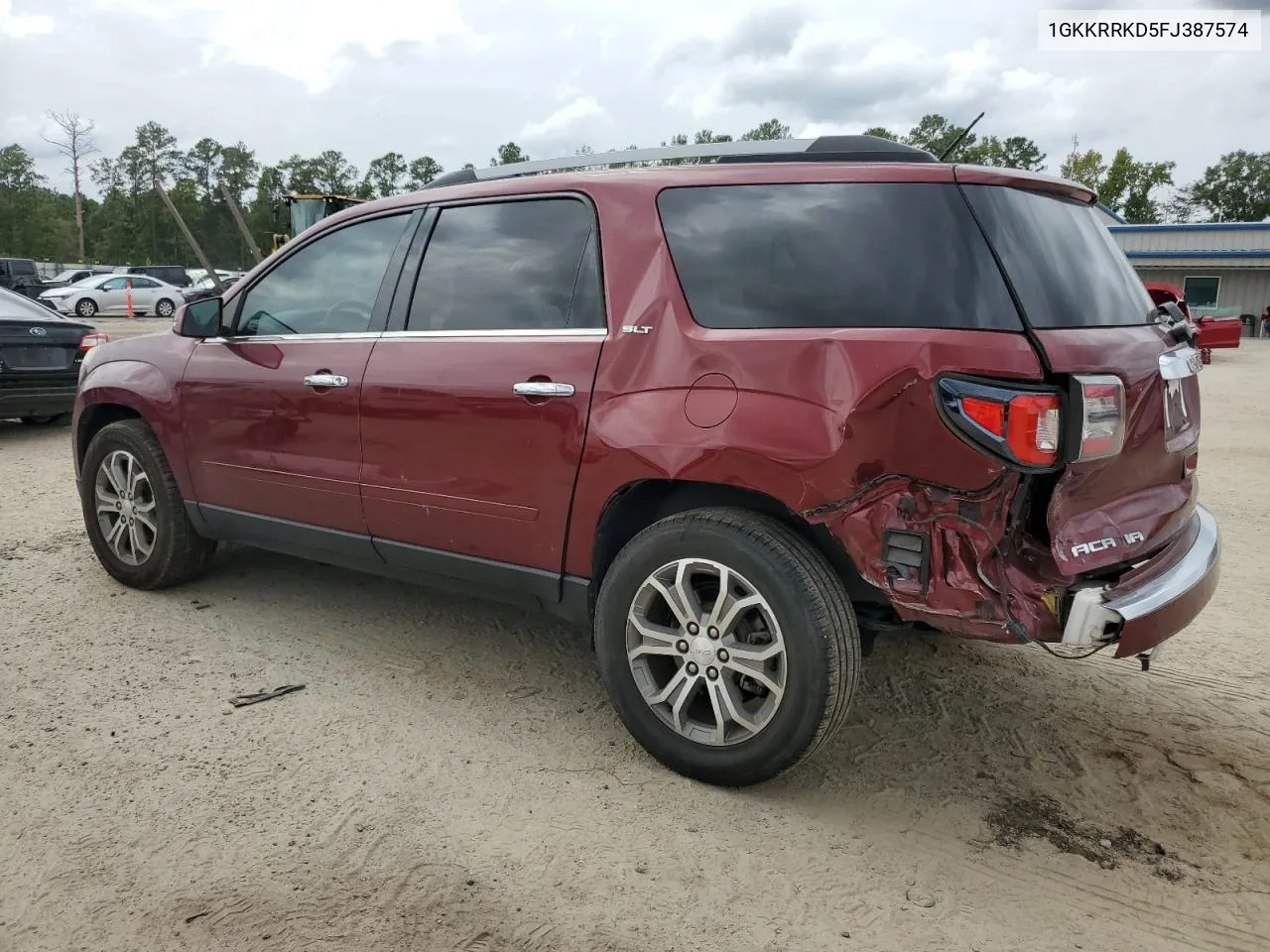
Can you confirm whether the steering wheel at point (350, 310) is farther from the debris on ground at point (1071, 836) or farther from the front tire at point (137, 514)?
the debris on ground at point (1071, 836)

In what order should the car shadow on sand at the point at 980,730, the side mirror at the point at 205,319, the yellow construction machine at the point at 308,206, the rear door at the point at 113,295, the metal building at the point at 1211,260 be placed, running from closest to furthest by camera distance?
the car shadow on sand at the point at 980,730, the side mirror at the point at 205,319, the yellow construction machine at the point at 308,206, the rear door at the point at 113,295, the metal building at the point at 1211,260

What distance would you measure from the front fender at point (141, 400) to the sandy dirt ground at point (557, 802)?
77 cm

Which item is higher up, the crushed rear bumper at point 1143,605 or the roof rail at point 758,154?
the roof rail at point 758,154

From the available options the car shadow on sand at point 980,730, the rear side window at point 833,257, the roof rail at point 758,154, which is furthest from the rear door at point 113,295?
the rear side window at point 833,257

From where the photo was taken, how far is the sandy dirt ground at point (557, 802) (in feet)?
7.75

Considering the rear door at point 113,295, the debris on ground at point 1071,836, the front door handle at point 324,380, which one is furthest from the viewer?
the rear door at point 113,295

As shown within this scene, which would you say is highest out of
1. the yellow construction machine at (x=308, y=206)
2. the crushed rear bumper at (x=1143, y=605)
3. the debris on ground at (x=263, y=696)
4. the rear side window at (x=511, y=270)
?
the yellow construction machine at (x=308, y=206)

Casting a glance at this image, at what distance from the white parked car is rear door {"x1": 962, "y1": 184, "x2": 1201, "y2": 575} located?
3225 centimetres

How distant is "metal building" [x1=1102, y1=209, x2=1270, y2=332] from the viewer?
3781cm

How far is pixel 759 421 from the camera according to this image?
2.74 m

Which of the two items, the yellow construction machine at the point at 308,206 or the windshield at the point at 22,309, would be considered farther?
the yellow construction machine at the point at 308,206

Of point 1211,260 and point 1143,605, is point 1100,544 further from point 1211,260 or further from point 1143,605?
point 1211,260

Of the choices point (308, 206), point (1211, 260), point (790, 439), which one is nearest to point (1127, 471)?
point (790, 439)

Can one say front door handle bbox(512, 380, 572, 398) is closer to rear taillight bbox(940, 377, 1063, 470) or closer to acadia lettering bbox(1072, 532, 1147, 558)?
rear taillight bbox(940, 377, 1063, 470)
